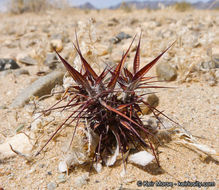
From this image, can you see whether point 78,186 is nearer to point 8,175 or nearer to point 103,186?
point 103,186

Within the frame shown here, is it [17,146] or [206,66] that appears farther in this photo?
[206,66]

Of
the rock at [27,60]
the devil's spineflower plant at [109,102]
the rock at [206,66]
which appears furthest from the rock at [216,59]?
the rock at [27,60]

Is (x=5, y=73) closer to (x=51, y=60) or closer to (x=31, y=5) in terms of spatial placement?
(x=51, y=60)

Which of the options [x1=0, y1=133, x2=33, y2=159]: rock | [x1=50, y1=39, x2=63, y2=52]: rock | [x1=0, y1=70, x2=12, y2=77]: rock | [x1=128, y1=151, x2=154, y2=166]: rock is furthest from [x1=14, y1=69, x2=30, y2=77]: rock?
[x1=128, y1=151, x2=154, y2=166]: rock

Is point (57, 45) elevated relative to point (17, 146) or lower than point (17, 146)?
elevated

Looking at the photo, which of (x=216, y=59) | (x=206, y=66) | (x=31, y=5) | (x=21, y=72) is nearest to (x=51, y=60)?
(x=21, y=72)

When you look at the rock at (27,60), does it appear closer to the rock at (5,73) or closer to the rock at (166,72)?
the rock at (5,73)

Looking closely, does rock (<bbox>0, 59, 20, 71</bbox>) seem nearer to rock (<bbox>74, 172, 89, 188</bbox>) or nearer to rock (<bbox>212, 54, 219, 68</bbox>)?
rock (<bbox>74, 172, 89, 188</bbox>)
